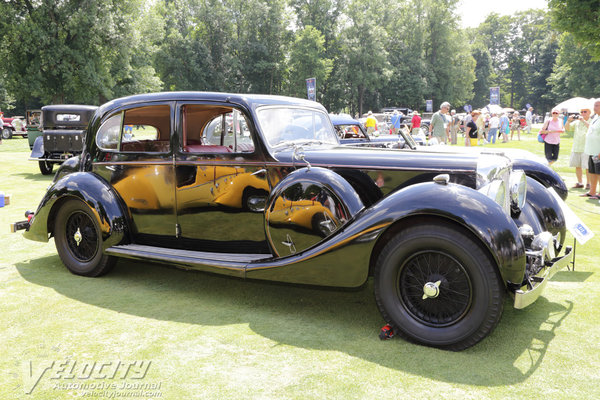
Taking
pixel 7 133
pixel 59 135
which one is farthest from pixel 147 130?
pixel 7 133

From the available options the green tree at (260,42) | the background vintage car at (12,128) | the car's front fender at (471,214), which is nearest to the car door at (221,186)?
the car's front fender at (471,214)

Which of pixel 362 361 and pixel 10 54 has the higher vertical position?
pixel 10 54

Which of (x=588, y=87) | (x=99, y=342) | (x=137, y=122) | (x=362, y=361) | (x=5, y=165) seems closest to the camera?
(x=362, y=361)

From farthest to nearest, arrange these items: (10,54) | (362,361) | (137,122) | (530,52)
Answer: (530,52) < (10,54) < (137,122) < (362,361)

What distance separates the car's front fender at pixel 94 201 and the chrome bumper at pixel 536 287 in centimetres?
342

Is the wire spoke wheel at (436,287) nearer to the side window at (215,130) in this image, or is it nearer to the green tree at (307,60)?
the side window at (215,130)

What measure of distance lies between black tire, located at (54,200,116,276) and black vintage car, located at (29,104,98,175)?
8.38 m

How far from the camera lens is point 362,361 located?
286 centimetres

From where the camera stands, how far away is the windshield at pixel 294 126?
401 cm

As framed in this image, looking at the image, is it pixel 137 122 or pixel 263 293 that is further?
pixel 137 122

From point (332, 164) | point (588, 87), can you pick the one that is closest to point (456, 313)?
point (332, 164)

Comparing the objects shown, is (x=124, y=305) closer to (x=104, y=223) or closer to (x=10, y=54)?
(x=104, y=223)

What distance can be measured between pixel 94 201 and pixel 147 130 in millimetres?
977

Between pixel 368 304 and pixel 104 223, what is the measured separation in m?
2.56
